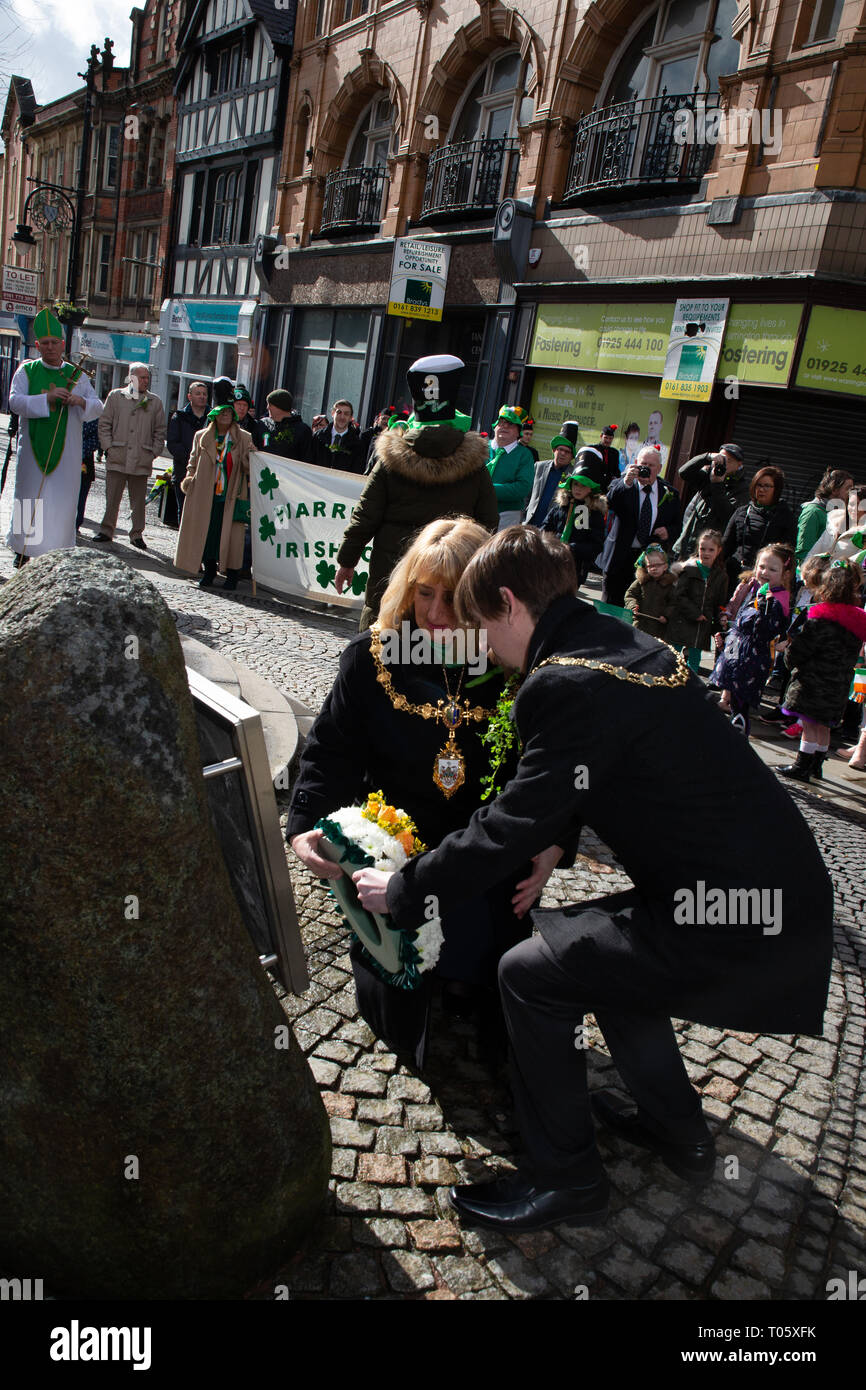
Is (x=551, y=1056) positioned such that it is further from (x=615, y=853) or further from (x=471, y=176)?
(x=471, y=176)

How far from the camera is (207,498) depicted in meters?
9.62

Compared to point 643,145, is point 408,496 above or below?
below

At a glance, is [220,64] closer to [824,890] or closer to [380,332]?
[380,332]

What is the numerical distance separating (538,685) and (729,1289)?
1.55 metres

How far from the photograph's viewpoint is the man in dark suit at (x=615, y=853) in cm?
219

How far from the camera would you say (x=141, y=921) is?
1.76 m

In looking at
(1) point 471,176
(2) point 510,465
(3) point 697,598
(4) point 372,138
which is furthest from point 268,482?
(4) point 372,138

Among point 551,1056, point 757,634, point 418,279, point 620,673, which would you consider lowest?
point 551,1056

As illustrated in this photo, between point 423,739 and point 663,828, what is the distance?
109cm

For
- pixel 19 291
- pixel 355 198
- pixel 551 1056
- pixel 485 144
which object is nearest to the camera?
pixel 551 1056

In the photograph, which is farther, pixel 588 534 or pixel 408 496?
pixel 588 534

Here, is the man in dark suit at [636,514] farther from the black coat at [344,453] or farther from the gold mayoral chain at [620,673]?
the gold mayoral chain at [620,673]

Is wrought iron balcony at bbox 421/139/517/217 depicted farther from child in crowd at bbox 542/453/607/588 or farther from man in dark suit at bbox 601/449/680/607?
child in crowd at bbox 542/453/607/588

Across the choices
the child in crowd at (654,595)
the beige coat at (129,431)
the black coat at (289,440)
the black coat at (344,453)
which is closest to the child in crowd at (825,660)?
the child in crowd at (654,595)
